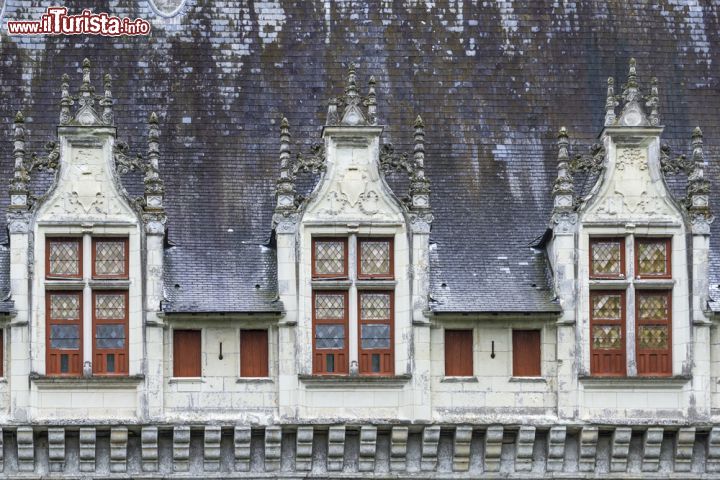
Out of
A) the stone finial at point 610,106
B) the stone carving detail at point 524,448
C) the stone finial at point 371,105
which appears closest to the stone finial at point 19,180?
the stone finial at point 371,105

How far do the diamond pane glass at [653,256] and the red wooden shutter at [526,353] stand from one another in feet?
9.76

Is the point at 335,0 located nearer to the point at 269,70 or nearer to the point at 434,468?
the point at 269,70

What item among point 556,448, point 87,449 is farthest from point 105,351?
point 556,448

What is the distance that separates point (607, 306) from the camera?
195ft

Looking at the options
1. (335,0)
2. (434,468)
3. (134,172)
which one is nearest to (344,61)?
(335,0)

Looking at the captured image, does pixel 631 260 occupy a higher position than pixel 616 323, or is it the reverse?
pixel 631 260

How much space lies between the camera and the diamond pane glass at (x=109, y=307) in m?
58.5

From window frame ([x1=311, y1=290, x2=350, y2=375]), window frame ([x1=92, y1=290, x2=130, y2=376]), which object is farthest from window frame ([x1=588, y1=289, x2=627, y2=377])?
window frame ([x1=92, y1=290, x2=130, y2=376])

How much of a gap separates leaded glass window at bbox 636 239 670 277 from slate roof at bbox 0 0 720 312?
172 centimetres

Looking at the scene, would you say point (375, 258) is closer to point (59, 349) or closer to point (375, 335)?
point (375, 335)

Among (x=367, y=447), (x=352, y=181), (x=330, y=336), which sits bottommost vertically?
(x=367, y=447)

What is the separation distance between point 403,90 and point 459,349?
26.6ft

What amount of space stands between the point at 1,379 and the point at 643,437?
14.9m

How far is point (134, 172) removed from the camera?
61.6 metres
